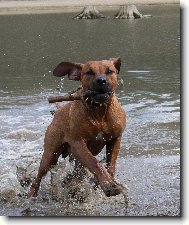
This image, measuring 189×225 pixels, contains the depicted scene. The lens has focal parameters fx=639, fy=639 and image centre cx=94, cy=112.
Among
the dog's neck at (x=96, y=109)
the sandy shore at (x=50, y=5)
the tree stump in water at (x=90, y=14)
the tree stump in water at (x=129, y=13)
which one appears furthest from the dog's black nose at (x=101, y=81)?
the sandy shore at (x=50, y=5)

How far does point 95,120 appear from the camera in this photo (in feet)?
17.0

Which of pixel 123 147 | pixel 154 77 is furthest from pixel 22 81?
pixel 123 147

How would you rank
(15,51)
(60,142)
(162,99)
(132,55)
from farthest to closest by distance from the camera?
(15,51) < (132,55) < (162,99) < (60,142)

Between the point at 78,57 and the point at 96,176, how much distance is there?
11.8 meters

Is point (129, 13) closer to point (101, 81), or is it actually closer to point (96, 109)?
point (96, 109)

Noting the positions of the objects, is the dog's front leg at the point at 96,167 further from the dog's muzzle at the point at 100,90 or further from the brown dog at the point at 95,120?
the dog's muzzle at the point at 100,90

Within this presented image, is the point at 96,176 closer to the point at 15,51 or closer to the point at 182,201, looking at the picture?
the point at 182,201

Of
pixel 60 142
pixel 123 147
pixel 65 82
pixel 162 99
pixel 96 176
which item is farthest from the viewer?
pixel 65 82

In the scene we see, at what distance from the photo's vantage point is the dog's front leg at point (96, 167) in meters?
4.91

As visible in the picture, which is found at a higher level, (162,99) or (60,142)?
(60,142)

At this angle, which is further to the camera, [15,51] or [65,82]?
[15,51]

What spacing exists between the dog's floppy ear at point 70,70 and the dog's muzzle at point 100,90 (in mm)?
353

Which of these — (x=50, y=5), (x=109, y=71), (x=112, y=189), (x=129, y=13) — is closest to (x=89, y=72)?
(x=109, y=71)

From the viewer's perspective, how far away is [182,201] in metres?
4.43
